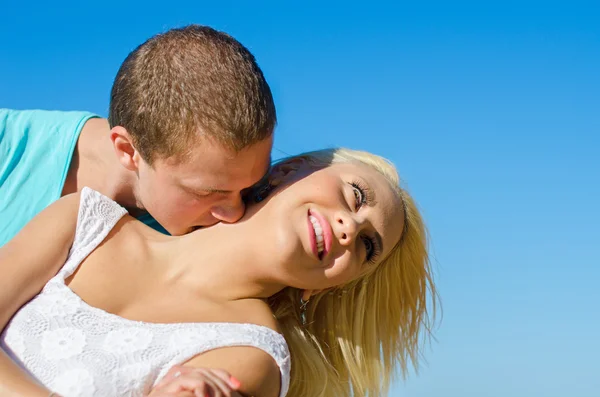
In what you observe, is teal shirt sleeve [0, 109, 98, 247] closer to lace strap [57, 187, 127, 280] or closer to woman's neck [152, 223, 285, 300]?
lace strap [57, 187, 127, 280]

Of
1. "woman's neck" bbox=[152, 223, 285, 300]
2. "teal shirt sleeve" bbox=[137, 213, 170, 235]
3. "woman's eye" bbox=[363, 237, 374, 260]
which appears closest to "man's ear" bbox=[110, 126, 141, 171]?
"woman's neck" bbox=[152, 223, 285, 300]

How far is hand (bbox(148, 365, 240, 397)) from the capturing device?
280 cm

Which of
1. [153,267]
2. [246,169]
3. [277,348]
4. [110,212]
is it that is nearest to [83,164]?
[110,212]

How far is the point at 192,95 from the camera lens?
329cm

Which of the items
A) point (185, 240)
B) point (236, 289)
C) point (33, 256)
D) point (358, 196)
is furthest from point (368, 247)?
point (33, 256)

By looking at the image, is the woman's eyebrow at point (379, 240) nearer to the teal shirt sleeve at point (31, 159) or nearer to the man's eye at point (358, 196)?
the man's eye at point (358, 196)

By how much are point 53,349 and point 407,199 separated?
6.59 ft

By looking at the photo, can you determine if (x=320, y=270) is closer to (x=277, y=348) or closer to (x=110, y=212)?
(x=277, y=348)

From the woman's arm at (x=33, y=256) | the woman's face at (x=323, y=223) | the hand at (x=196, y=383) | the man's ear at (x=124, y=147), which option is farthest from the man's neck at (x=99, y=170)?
the hand at (x=196, y=383)

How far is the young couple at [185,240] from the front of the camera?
10.4 feet

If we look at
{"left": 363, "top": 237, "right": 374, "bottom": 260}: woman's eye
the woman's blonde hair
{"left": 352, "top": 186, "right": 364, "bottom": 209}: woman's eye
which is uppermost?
{"left": 352, "top": 186, "right": 364, "bottom": 209}: woman's eye

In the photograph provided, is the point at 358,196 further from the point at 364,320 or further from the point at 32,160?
the point at 32,160

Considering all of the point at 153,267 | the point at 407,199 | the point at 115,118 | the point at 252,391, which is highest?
the point at 115,118

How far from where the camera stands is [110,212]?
3695mm
